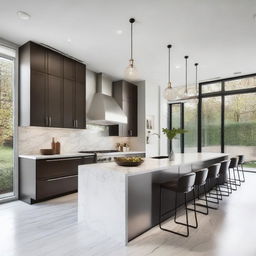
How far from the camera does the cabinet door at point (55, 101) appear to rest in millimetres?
4200

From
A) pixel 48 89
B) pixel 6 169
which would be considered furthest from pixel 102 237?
pixel 48 89

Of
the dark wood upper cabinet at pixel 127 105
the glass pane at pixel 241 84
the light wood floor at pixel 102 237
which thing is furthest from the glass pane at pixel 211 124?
the light wood floor at pixel 102 237

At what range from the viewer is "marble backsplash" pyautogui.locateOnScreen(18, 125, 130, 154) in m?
4.20

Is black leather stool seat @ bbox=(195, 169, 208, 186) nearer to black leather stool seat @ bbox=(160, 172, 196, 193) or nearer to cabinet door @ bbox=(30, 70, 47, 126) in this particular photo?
black leather stool seat @ bbox=(160, 172, 196, 193)

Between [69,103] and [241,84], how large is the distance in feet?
17.4

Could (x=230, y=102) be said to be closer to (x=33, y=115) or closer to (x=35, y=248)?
(x=33, y=115)

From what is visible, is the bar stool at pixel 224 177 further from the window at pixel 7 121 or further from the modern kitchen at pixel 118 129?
the window at pixel 7 121

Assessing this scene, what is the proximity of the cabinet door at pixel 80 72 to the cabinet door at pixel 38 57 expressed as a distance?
36.4 inches

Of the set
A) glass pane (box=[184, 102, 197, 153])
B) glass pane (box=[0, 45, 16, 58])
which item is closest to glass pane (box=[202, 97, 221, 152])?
glass pane (box=[184, 102, 197, 153])

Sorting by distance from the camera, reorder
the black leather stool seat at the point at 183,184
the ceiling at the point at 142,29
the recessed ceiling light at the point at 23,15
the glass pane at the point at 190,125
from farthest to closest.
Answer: the glass pane at the point at 190,125
the recessed ceiling light at the point at 23,15
the ceiling at the point at 142,29
the black leather stool seat at the point at 183,184

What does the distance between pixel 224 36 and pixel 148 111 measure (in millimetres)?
3448

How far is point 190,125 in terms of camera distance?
774cm

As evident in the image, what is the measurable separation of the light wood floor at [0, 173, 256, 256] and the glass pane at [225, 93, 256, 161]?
10.7 ft

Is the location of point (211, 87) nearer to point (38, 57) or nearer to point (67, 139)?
point (67, 139)
